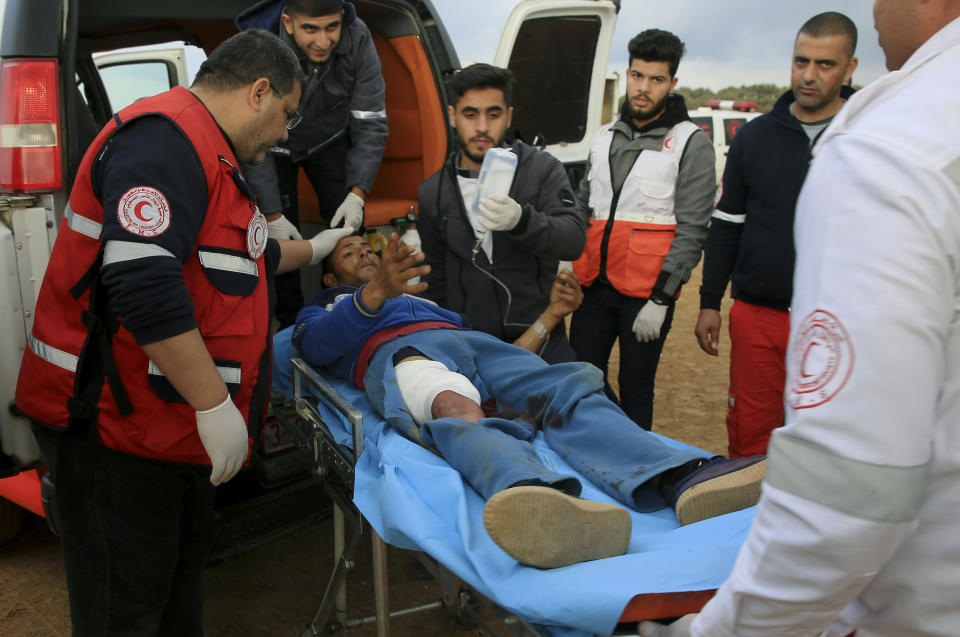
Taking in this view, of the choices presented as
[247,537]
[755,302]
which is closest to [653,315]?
[755,302]

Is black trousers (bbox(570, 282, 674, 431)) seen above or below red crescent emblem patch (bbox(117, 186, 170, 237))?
below

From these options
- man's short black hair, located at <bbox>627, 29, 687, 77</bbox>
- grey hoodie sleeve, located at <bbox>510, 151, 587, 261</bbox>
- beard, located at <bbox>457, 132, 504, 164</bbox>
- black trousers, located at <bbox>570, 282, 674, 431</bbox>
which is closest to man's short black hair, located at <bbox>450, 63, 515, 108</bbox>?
beard, located at <bbox>457, 132, 504, 164</bbox>

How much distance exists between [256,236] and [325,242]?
1050mm

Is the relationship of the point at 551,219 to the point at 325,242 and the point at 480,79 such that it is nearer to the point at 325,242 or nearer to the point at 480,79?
the point at 480,79

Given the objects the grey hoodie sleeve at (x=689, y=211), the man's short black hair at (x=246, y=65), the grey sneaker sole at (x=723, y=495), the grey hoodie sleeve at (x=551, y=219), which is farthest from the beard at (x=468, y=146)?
the grey sneaker sole at (x=723, y=495)

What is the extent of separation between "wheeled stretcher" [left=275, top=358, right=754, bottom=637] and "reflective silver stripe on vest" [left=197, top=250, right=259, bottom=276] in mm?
481

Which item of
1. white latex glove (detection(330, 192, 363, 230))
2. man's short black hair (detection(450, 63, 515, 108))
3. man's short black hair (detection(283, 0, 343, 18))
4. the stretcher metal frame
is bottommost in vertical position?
the stretcher metal frame

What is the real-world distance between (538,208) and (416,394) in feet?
3.33

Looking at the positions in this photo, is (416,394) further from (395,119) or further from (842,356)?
(395,119)

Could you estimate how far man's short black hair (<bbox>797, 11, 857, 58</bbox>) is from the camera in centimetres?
276

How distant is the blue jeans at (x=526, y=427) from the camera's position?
1676 millimetres

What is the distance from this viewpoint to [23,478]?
2613mm

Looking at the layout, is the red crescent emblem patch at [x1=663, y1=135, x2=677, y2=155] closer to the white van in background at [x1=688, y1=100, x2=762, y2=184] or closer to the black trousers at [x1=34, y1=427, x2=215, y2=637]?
the black trousers at [x1=34, y1=427, x2=215, y2=637]

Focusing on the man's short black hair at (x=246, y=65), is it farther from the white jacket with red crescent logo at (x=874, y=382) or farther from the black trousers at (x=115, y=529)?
the white jacket with red crescent logo at (x=874, y=382)
